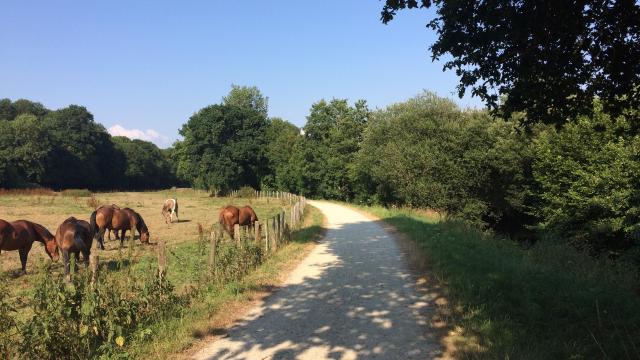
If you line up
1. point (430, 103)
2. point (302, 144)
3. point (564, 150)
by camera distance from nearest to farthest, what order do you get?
point (564, 150), point (430, 103), point (302, 144)

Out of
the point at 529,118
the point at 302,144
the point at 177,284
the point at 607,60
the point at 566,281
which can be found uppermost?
the point at 302,144

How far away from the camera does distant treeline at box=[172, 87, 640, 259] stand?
2241 cm

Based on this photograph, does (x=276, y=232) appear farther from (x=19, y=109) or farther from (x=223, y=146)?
(x=19, y=109)

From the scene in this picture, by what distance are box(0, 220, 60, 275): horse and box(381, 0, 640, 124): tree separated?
13256 millimetres

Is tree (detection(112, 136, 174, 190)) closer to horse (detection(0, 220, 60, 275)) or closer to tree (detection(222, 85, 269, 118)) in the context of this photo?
tree (detection(222, 85, 269, 118))

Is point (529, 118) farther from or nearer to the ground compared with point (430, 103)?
nearer to the ground

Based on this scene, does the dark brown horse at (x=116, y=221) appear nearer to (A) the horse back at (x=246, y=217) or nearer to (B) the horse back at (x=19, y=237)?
(B) the horse back at (x=19, y=237)

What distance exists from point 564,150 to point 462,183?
8.02 m

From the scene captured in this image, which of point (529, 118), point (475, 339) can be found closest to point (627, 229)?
point (529, 118)

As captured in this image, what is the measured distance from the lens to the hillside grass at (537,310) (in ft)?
18.2

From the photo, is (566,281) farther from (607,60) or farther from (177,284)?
(177,284)

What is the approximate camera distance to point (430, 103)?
41188 mm

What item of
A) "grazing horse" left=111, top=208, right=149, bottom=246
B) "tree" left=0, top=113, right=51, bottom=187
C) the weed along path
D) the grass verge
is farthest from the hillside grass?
"tree" left=0, top=113, right=51, bottom=187

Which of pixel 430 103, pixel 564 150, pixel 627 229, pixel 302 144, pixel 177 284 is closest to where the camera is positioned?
pixel 177 284
